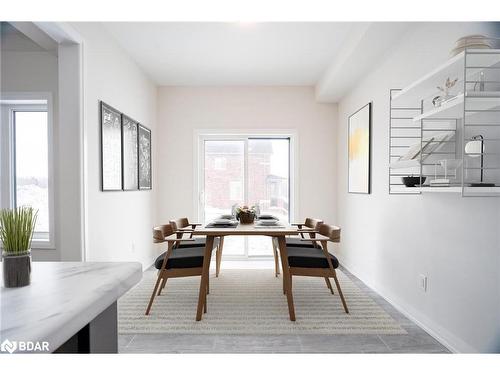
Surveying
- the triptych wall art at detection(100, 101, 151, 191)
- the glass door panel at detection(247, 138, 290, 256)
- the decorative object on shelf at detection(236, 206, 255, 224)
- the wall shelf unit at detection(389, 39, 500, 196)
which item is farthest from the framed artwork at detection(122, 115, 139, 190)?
the wall shelf unit at detection(389, 39, 500, 196)

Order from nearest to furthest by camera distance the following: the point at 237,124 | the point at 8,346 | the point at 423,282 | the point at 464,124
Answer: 1. the point at 8,346
2. the point at 464,124
3. the point at 423,282
4. the point at 237,124

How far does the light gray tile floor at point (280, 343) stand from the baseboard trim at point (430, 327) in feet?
0.14

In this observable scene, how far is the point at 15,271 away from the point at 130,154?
2.98m

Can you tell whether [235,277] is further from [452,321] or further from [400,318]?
[452,321]

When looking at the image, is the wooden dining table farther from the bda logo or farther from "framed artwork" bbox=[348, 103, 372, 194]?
the bda logo

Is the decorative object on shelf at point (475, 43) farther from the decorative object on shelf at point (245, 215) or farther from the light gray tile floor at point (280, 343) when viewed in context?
the decorative object on shelf at point (245, 215)

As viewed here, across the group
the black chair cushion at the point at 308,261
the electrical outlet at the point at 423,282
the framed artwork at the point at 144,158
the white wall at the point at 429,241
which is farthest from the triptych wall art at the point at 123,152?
the electrical outlet at the point at 423,282

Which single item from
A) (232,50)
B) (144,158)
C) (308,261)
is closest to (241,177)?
(144,158)

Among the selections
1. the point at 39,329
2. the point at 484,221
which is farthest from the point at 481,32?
the point at 39,329

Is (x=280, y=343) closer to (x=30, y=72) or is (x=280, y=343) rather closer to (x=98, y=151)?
(x=98, y=151)

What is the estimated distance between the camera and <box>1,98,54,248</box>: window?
3604mm

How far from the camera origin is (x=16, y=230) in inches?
36.2

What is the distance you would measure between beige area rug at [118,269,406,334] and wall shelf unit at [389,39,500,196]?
1.27m

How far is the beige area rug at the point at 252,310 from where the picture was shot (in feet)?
8.02
